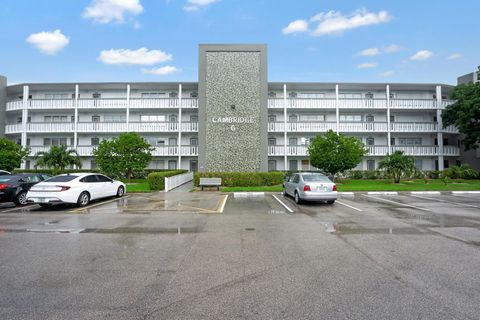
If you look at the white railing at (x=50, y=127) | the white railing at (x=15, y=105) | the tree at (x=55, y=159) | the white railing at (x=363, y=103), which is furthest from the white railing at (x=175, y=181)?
the white railing at (x=15, y=105)

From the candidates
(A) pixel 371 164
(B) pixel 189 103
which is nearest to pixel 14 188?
(B) pixel 189 103

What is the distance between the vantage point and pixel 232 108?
28.1 metres

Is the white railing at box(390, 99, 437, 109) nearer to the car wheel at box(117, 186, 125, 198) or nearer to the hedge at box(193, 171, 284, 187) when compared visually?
the hedge at box(193, 171, 284, 187)

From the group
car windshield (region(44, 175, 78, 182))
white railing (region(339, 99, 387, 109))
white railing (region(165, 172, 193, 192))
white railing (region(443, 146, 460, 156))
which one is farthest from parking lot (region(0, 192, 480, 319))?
white railing (region(443, 146, 460, 156))

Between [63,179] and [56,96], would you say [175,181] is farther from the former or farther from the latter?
[56,96]

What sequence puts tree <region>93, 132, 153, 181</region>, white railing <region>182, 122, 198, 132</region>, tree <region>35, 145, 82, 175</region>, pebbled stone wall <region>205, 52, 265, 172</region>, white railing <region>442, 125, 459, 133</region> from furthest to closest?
white railing <region>442, 125, 459, 133</region>, white railing <region>182, 122, 198, 132</region>, pebbled stone wall <region>205, 52, 265, 172</region>, tree <region>93, 132, 153, 181</region>, tree <region>35, 145, 82, 175</region>

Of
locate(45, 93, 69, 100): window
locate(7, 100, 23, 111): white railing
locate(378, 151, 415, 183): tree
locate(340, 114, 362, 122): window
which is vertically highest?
locate(45, 93, 69, 100): window

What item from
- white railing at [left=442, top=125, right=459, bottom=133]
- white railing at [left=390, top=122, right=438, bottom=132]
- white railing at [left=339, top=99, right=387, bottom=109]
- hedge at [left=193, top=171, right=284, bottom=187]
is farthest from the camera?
white railing at [left=442, top=125, right=459, bottom=133]

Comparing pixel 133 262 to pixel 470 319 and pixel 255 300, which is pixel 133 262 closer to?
pixel 255 300

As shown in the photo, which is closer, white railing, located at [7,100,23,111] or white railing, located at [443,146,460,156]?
white railing, located at [7,100,23,111]

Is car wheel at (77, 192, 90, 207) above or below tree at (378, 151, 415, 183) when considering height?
below

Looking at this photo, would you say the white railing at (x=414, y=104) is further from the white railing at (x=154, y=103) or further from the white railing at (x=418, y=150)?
the white railing at (x=154, y=103)

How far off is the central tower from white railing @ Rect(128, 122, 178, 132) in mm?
4905

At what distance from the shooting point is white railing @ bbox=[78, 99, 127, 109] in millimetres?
31078
